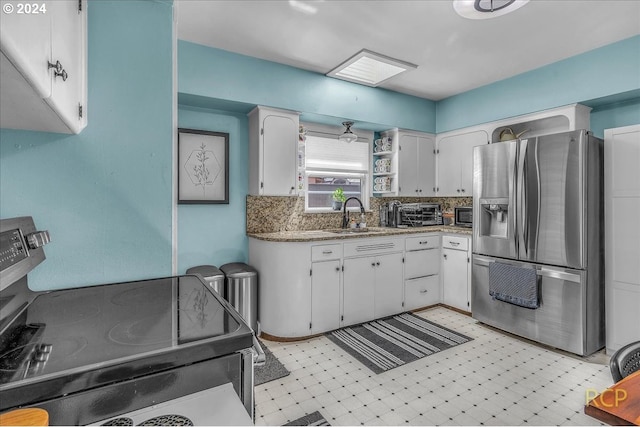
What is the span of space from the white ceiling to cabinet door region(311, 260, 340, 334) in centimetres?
205

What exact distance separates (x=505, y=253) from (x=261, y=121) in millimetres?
2744

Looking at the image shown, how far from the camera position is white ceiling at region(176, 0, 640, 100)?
2.33 metres

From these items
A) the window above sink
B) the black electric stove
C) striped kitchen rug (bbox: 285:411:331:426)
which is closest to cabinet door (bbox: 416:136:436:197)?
the window above sink

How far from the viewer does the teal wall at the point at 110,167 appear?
1.29 m

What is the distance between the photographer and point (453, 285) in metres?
3.82

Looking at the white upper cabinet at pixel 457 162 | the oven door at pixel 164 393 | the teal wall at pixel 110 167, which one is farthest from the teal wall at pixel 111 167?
the white upper cabinet at pixel 457 162

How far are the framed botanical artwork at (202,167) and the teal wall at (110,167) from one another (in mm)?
1662

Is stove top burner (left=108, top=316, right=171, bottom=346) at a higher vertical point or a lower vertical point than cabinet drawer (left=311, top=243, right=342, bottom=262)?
higher

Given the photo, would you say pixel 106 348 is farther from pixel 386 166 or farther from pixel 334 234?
pixel 386 166

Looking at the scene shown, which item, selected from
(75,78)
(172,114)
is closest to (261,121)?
(172,114)

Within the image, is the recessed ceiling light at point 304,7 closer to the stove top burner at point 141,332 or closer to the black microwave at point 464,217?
the stove top burner at point 141,332

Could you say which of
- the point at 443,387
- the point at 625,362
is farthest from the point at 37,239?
the point at 443,387

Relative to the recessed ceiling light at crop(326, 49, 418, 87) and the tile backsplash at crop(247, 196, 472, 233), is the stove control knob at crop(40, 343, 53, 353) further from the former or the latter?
the recessed ceiling light at crop(326, 49, 418, 87)

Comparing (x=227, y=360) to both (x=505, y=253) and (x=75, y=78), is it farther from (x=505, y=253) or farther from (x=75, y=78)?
(x=505, y=253)
